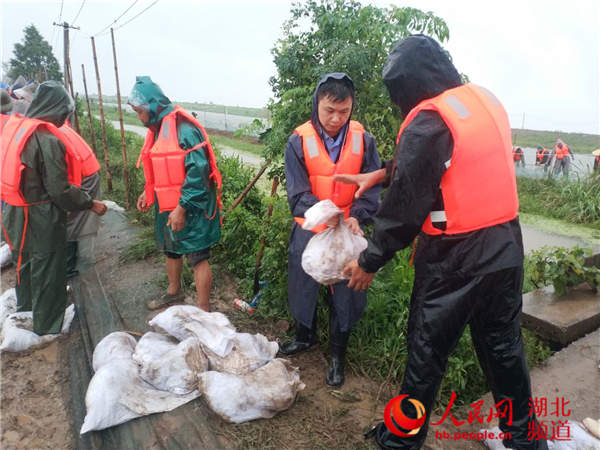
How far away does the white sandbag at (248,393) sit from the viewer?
6.93ft

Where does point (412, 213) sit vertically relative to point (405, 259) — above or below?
above

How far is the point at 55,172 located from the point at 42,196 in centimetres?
25

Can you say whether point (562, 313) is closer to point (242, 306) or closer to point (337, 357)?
point (337, 357)

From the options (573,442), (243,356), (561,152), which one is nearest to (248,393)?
(243,356)

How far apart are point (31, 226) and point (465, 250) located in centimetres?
303

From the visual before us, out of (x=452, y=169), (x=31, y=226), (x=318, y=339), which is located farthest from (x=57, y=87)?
(x=452, y=169)

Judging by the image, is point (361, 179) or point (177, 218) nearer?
point (361, 179)

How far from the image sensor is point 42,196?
2885 mm

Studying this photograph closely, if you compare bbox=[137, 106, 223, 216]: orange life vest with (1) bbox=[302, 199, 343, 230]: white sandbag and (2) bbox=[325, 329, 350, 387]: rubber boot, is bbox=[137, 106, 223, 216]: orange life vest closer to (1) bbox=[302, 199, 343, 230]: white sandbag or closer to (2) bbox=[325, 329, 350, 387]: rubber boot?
(1) bbox=[302, 199, 343, 230]: white sandbag

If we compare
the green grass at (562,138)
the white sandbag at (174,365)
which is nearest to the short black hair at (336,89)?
the white sandbag at (174,365)

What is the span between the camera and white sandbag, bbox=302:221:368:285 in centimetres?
214

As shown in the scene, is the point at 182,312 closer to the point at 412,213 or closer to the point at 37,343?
the point at 37,343

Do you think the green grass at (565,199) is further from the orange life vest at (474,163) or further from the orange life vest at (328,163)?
the orange life vest at (474,163)

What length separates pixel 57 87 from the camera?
3027 mm
